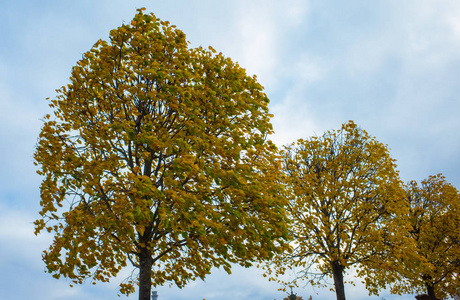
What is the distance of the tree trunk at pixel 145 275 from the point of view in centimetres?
1096

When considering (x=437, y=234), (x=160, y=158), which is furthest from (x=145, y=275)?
(x=437, y=234)

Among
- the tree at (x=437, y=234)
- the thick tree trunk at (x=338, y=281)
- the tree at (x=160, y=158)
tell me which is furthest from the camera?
the tree at (x=437, y=234)

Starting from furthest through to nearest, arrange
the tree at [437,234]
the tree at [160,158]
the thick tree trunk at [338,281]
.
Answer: the tree at [437,234]
the thick tree trunk at [338,281]
the tree at [160,158]

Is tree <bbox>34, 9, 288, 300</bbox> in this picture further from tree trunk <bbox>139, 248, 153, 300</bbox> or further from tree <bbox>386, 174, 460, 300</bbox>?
tree <bbox>386, 174, 460, 300</bbox>

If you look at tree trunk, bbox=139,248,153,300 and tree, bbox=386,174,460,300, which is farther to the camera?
tree, bbox=386,174,460,300

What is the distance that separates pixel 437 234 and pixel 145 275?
84.9 ft

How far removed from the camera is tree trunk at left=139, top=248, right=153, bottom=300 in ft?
36.0

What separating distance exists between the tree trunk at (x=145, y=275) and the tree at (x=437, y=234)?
21302 mm

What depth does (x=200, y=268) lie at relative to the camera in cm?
1183

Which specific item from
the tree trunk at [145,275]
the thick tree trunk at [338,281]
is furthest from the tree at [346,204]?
the tree trunk at [145,275]

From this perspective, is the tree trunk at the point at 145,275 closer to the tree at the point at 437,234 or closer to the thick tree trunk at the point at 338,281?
the thick tree trunk at the point at 338,281

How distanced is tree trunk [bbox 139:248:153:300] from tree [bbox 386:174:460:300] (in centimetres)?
2130

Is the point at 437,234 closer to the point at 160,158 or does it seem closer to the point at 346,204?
the point at 346,204

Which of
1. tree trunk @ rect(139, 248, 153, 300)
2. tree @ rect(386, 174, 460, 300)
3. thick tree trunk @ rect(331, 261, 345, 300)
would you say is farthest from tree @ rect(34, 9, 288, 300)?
tree @ rect(386, 174, 460, 300)
